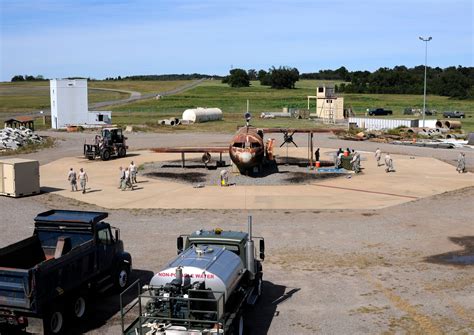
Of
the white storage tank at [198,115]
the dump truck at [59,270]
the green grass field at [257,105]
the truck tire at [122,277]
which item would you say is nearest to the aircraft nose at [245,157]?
the dump truck at [59,270]

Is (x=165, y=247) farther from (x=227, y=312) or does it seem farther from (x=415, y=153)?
(x=415, y=153)

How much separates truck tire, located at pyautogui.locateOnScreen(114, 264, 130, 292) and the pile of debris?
4557 cm

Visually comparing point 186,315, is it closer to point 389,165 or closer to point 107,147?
point 389,165

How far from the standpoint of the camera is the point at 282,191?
121 ft

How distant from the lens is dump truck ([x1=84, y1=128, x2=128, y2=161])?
52.2 meters

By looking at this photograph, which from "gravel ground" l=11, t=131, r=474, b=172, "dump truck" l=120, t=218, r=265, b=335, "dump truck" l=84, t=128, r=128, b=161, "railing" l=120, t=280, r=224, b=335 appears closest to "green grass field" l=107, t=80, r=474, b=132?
"gravel ground" l=11, t=131, r=474, b=172

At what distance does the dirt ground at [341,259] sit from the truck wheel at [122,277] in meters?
0.66

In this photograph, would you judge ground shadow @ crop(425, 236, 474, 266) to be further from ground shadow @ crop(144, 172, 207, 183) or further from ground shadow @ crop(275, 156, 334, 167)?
ground shadow @ crop(275, 156, 334, 167)

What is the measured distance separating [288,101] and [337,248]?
140406 mm

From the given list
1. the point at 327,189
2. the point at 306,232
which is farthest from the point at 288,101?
the point at 306,232

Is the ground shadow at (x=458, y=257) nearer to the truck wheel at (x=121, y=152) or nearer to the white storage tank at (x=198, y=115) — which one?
the truck wheel at (x=121, y=152)

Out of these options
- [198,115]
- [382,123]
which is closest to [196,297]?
[382,123]

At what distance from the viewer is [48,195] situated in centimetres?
3609

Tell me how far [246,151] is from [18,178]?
15.9m
